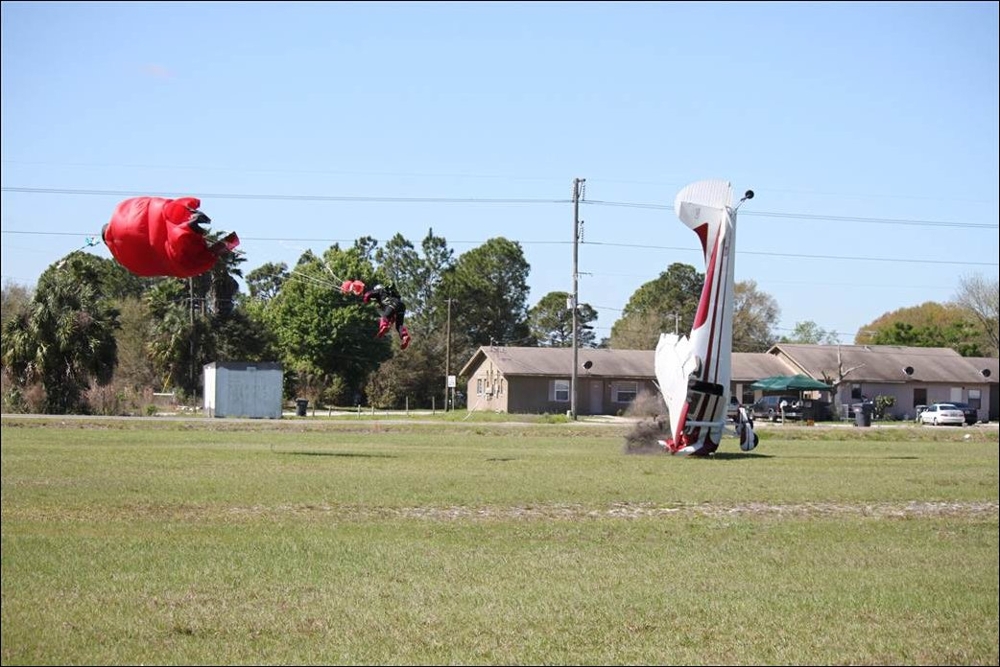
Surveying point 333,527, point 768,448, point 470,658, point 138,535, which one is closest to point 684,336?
point 768,448

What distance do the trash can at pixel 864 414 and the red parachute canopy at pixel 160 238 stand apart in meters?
28.5

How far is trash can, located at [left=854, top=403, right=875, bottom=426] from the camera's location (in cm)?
3895

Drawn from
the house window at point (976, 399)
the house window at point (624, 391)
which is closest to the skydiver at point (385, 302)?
the house window at point (624, 391)

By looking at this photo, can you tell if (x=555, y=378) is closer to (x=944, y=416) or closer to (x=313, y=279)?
(x=944, y=416)

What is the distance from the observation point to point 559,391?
41.2 meters

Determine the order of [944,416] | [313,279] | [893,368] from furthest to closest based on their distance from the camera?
1. [944,416]
2. [893,368]
3. [313,279]

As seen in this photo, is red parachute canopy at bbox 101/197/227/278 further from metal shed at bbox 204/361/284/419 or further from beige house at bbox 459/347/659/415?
beige house at bbox 459/347/659/415

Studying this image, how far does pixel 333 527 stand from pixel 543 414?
29.0 metres

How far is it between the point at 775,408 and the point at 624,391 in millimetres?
12210

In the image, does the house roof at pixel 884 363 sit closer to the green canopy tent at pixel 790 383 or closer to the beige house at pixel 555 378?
the green canopy tent at pixel 790 383

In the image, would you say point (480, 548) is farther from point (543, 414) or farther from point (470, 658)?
point (543, 414)

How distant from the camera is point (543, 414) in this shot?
150 feet

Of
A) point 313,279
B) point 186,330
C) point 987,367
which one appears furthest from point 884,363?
point 186,330

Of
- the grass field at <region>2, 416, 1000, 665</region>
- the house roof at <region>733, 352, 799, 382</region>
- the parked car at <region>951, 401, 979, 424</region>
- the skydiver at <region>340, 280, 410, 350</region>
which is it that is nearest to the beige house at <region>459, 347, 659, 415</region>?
the house roof at <region>733, 352, 799, 382</region>
